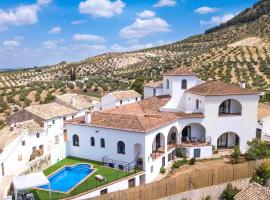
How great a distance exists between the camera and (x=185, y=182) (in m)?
24.7

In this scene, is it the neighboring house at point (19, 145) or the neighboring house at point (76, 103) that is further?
the neighboring house at point (76, 103)

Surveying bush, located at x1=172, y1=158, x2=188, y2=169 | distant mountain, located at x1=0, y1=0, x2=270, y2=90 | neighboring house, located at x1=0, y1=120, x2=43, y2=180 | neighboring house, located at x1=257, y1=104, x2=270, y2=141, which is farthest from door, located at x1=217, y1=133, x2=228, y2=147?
distant mountain, located at x1=0, y1=0, x2=270, y2=90

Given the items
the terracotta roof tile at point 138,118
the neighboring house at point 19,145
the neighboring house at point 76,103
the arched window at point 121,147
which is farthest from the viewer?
the neighboring house at point 76,103

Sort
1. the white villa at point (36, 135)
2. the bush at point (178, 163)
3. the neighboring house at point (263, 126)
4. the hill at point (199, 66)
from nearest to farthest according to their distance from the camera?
1. the white villa at point (36, 135)
2. the bush at point (178, 163)
3. the neighboring house at point (263, 126)
4. the hill at point (199, 66)

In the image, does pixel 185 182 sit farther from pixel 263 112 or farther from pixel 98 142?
pixel 263 112

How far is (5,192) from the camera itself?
2469 cm

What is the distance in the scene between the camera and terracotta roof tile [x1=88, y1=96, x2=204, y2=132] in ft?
95.5

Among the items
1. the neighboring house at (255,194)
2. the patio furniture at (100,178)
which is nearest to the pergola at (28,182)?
the patio furniture at (100,178)

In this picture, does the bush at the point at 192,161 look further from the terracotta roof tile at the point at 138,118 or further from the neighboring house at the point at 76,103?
the neighboring house at the point at 76,103

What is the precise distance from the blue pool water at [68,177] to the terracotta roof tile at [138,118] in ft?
13.6

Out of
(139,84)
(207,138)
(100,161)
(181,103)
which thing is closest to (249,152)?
(207,138)

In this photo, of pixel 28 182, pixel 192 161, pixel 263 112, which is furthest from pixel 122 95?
pixel 28 182

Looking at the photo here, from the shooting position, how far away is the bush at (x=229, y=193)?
1005 inches

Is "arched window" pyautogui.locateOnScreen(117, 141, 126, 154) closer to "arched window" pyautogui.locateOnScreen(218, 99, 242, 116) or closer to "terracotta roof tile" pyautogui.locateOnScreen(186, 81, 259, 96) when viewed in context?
"terracotta roof tile" pyautogui.locateOnScreen(186, 81, 259, 96)
